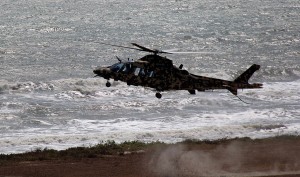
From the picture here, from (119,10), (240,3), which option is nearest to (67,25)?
(119,10)

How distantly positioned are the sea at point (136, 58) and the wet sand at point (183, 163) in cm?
385

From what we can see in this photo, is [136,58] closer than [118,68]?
No

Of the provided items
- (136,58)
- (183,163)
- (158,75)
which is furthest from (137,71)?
(136,58)

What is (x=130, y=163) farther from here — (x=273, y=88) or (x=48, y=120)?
(x=273, y=88)

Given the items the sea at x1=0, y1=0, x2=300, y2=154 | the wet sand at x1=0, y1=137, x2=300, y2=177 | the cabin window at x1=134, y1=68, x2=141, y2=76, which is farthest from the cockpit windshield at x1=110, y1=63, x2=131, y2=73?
the wet sand at x1=0, y1=137, x2=300, y2=177

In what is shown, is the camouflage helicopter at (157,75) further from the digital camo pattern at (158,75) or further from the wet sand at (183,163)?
the wet sand at (183,163)

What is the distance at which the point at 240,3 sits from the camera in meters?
115

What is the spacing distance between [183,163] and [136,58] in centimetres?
3680

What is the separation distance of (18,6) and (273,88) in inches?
2491

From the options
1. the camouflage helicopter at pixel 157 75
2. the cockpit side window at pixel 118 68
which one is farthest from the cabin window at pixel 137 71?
the cockpit side window at pixel 118 68

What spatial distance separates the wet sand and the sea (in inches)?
152

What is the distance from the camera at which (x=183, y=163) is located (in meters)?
31.5

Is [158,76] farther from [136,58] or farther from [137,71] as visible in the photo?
[136,58]

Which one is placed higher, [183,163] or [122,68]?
[122,68]
